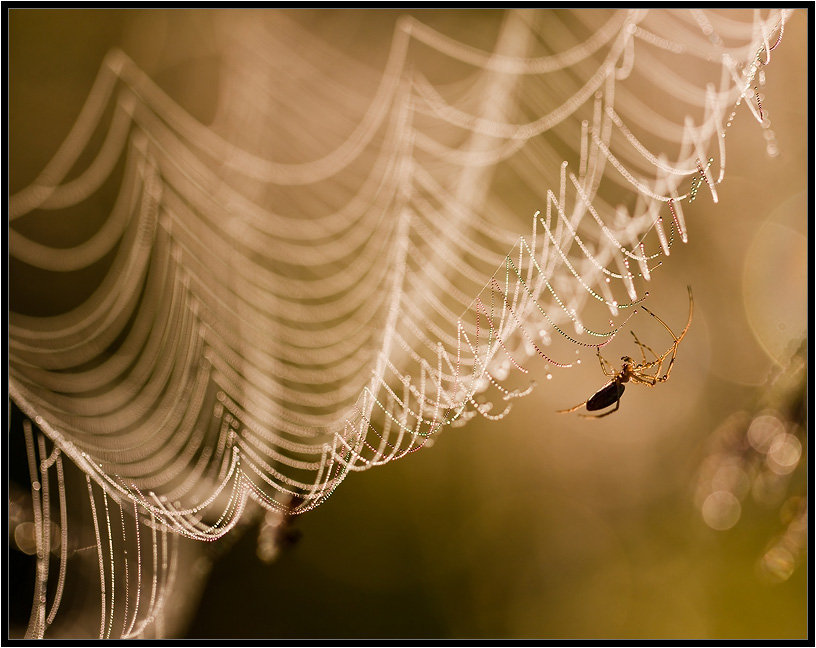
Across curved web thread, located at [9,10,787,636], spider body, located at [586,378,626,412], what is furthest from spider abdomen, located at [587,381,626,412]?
curved web thread, located at [9,10,787,636]

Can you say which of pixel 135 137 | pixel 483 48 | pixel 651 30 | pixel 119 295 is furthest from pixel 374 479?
pixel 651 30

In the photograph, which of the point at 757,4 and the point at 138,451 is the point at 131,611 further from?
the point at 757,4

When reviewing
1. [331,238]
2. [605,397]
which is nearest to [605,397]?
[605,397]

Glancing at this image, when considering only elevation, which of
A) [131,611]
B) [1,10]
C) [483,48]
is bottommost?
[131,611]

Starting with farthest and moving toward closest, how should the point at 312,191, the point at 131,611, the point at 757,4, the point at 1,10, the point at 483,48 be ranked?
the point at 312,191
the point at 483,48
the point at 131,611
the point at 1,10
the point at 757,4

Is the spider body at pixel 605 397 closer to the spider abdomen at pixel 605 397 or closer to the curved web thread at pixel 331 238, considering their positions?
the spider abdomen at pixel 605 397

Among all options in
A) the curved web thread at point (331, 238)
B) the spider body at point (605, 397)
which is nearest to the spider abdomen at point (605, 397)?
the spider body at point (605, 397)

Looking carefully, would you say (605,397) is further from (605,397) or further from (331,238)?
(331,238)

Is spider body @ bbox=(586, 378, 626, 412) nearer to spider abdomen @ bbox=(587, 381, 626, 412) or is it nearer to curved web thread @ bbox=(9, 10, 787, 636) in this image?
spider abdomen @ bbox=(587, 381, 626, 412)
